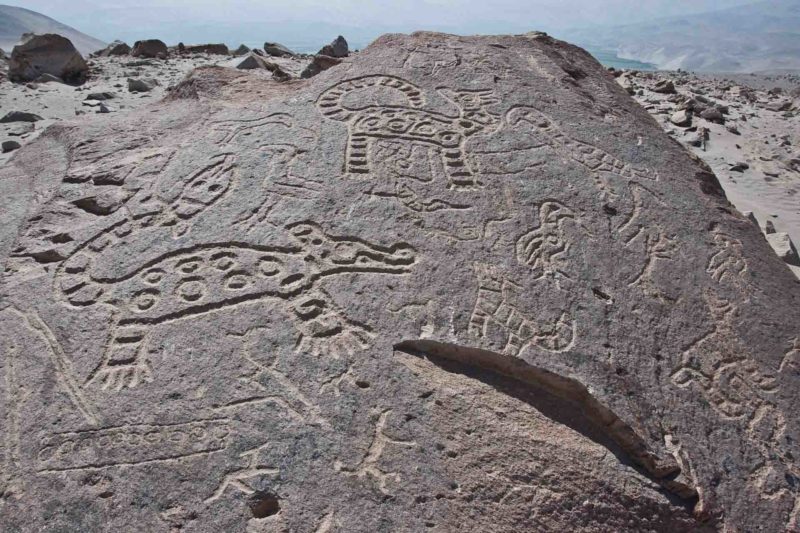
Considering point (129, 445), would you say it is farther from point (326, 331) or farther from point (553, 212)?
point (553, 212)

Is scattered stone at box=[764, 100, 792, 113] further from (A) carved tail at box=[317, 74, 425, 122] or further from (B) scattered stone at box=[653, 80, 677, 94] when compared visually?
(A) carved tail at box=[317, 74, 425, 122]

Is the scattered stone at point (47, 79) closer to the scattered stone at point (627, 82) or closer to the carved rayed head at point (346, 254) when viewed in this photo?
the carved rayed head at point (346, 254)

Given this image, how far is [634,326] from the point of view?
8.92 ft

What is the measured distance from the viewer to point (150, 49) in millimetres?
9703

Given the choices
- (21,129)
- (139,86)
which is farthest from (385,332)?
(139,86)

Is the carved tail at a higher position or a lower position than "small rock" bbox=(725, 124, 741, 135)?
higher

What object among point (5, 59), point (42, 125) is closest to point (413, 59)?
point (42, 125)

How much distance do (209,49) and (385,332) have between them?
9668 millimetres

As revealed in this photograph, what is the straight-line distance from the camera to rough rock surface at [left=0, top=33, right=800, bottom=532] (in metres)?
2.07

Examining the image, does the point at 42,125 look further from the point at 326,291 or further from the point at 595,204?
the point at 595,204

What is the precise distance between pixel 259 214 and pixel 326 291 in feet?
2.09

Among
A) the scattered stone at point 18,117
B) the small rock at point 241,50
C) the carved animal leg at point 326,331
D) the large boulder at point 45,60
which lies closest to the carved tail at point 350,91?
the carved animal leg at point 326,331

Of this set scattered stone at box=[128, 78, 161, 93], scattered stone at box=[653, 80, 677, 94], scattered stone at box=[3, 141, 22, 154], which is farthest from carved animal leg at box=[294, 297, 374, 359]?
scattered stone at box=[653, 80, 677, 94]

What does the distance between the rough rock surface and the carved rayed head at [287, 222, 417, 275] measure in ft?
0.05
